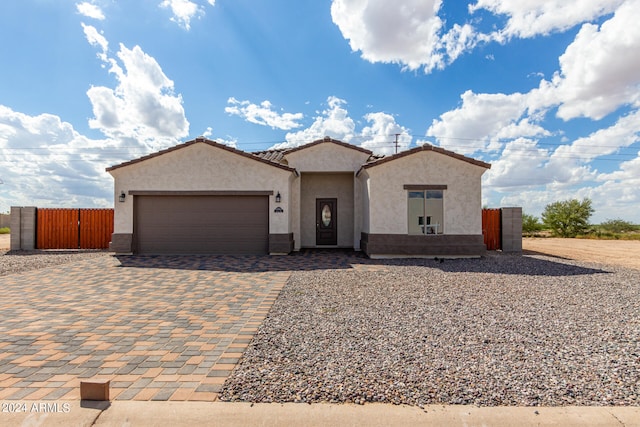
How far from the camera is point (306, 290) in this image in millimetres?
6969

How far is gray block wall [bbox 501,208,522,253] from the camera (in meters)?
14.7

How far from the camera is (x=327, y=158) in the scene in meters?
14.4

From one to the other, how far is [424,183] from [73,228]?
612 inches

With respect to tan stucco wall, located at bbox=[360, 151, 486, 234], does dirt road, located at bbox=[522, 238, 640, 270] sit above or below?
below

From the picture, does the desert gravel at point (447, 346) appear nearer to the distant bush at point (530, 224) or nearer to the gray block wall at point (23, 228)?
the gray block wall at point (23, 228)

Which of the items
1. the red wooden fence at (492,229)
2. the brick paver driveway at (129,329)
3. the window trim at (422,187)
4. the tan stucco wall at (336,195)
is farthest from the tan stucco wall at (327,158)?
the brick paver driveway at (129,329)

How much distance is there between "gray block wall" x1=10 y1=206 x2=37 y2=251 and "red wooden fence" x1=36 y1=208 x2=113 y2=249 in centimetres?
21

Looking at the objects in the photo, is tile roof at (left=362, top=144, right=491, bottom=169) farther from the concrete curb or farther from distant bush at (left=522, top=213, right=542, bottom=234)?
distant bush at (left=522, top=213, right=542, bottom=234)

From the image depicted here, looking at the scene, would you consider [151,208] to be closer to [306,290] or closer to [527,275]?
[306,290]

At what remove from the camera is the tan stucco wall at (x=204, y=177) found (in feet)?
41.8

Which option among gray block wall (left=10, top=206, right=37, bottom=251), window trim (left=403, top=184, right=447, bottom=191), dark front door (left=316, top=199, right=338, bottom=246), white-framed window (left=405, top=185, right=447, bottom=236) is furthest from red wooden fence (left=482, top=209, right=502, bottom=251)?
gray block wall (left=10, top=206, right=37, bottom=251)

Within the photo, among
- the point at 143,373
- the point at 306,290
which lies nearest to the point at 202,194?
the point at 306,290

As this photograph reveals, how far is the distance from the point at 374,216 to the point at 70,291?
9.20 metres

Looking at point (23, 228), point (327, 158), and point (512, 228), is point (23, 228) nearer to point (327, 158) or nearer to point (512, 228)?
point (327, 158)
